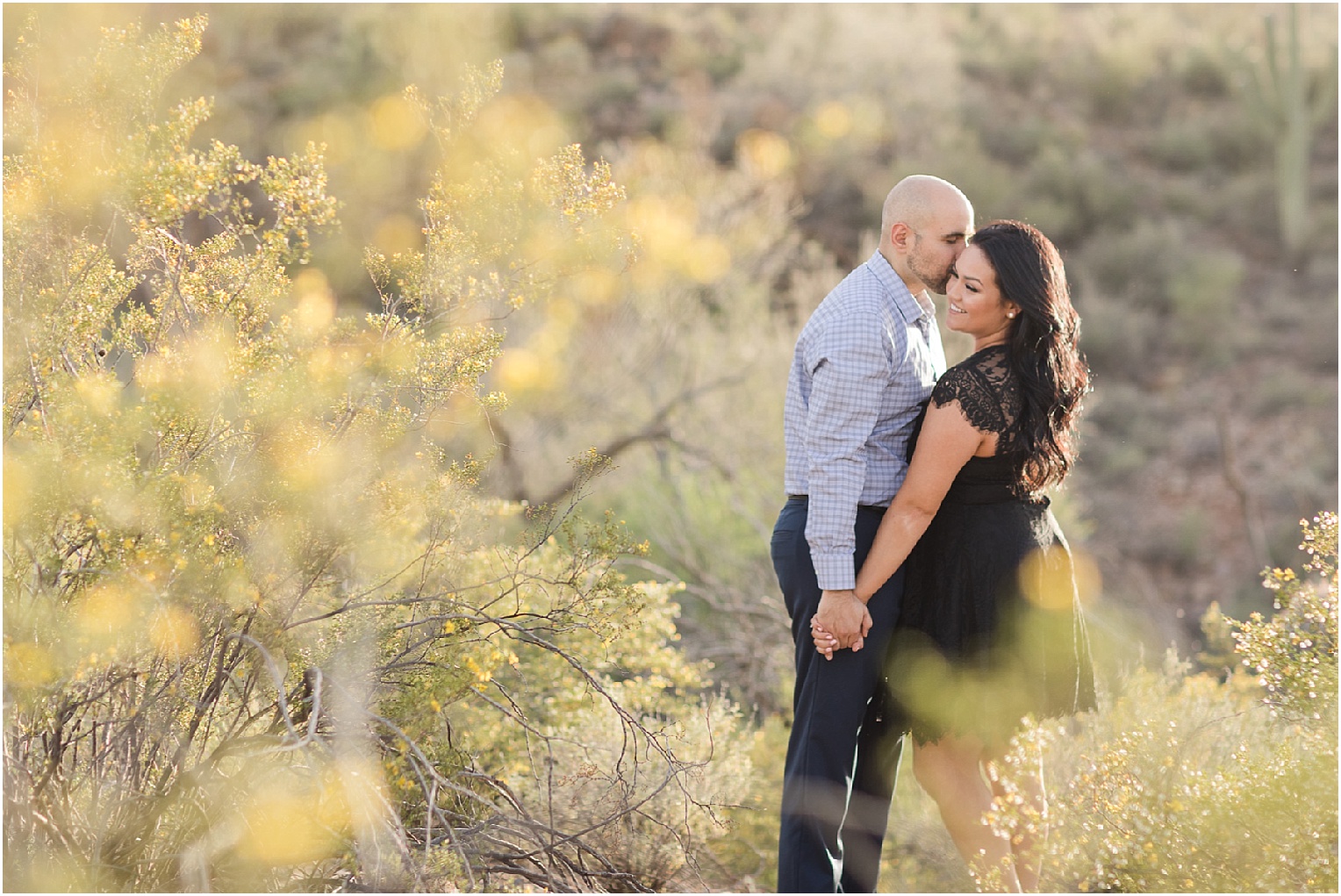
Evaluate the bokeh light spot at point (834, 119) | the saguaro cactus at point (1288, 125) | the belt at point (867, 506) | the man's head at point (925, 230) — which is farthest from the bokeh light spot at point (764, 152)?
the belt at point (867, 506)

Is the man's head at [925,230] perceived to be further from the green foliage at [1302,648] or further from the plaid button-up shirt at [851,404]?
the green foliage at [1302,648]

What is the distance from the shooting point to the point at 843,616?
2.65 m

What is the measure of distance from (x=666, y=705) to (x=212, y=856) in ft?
7.02

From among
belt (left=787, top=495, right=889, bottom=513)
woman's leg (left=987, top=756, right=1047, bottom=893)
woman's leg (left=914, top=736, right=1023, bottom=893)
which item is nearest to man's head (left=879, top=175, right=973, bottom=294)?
belt (left=787, top=495, right=889, bottom=513)

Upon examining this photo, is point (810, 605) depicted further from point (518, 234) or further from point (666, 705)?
point (666, 705)

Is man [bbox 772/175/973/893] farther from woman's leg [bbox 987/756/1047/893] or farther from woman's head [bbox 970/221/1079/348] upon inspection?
woman's leg [bbox 987/756/1047/893]

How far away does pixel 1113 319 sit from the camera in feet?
44.5

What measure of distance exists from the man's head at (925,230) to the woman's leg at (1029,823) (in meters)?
1.35

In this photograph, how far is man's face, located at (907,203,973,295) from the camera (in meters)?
2.84

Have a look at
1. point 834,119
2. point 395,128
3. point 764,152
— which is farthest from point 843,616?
point 834,119

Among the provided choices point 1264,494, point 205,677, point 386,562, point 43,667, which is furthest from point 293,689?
point 1264,494

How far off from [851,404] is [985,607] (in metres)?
0.64

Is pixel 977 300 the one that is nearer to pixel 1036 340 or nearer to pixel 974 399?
pixel 1036 340

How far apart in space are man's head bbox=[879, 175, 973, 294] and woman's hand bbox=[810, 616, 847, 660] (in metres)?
0.96
